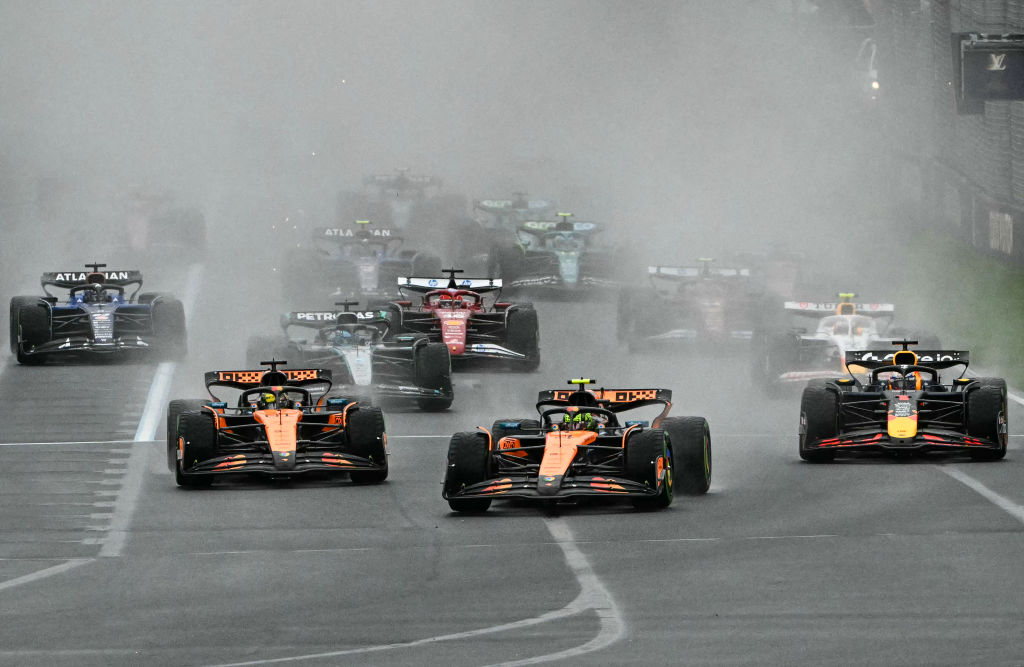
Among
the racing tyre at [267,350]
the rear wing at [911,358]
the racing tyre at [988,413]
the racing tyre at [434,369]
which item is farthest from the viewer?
the racing tyre at [267,350]

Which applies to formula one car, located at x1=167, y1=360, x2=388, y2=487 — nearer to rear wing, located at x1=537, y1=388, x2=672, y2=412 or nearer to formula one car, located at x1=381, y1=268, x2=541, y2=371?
rear wing, located at x1=537, y1=388, x2=672, y2=412

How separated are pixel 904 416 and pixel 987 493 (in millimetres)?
2431

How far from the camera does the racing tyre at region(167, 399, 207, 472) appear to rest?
75.7ft

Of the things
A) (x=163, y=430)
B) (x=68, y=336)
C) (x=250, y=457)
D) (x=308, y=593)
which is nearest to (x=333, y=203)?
(x=68, y=336)

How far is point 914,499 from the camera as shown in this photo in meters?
20.6

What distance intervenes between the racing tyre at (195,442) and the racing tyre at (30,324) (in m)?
13.2

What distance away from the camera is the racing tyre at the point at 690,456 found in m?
21.2

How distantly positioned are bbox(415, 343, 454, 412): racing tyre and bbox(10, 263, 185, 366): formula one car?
7341 mm

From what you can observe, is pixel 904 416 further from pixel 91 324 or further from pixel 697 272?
pixel 91 324

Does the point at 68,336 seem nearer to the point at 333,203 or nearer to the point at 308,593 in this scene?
the point at 308,593

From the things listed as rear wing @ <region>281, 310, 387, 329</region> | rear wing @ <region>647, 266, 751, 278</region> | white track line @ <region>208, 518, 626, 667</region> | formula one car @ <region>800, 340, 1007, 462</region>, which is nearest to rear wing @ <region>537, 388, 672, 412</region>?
formula one car @ <region>800, 340, 1007, 462</region>

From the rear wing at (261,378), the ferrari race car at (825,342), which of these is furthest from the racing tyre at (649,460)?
the ferrari race car at (825,342)

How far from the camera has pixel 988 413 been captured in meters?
23.0

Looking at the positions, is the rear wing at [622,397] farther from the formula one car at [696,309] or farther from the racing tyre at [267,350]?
the formula one car at [696,309]
